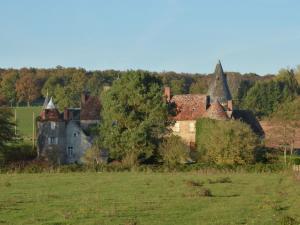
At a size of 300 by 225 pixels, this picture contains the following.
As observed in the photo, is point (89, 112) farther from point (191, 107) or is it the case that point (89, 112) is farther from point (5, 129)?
point (5, 129)

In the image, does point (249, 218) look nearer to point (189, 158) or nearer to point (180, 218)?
point (180, 218)

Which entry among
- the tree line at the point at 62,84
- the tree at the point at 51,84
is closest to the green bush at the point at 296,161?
the tree line at the point at 62,84

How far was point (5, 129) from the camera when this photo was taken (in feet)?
195

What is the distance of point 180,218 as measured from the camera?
19.3m

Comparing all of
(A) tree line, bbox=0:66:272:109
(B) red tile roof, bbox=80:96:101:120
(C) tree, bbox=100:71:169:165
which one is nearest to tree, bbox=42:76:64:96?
(A) tree line, bbox=0:66:272:109

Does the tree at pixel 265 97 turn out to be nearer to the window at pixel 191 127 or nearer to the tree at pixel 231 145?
the window at pixel 191 127

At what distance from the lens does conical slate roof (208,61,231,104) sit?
78688 mm

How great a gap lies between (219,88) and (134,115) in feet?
75.4

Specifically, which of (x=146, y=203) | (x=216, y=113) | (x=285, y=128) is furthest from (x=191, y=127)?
(x=146, y=203)

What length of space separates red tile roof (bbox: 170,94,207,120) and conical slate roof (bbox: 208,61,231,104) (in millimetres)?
7275

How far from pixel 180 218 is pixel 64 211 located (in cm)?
377

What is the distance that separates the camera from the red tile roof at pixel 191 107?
69.7 meters

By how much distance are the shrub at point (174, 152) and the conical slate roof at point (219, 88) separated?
71.8 ft

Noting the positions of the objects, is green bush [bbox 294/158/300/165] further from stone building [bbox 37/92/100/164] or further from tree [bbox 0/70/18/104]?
tree [bbox 0/70/18/104]
